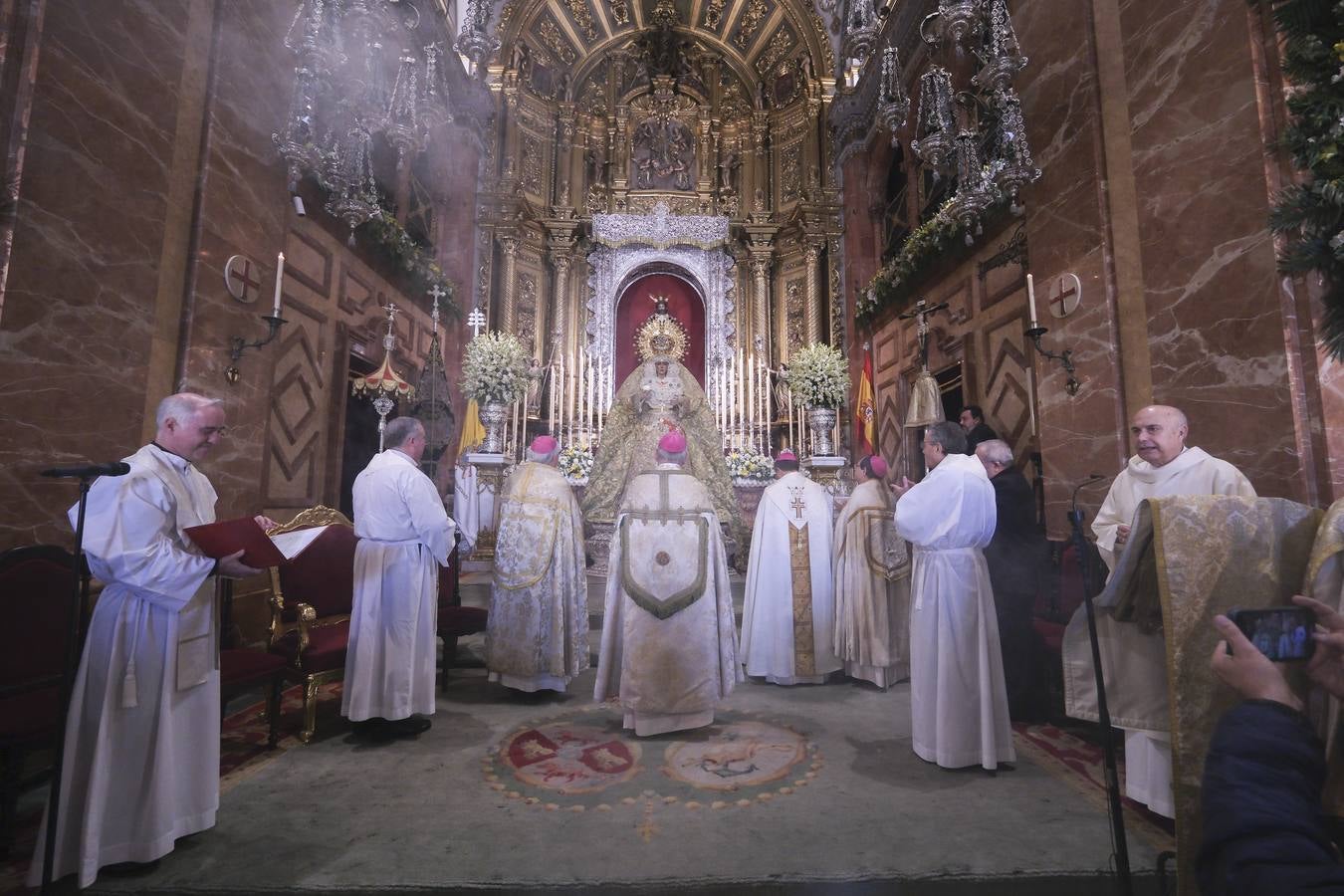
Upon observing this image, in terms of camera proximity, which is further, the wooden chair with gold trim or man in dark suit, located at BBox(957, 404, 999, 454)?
man in dark suit, located at BBox(957, 404, 999, 454)

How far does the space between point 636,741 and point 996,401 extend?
17.1ft

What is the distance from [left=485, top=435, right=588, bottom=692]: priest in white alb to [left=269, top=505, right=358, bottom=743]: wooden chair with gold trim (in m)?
1.04

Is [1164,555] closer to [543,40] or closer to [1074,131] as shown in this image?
[1074,131]

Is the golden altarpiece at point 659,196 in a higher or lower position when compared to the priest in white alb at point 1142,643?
higher

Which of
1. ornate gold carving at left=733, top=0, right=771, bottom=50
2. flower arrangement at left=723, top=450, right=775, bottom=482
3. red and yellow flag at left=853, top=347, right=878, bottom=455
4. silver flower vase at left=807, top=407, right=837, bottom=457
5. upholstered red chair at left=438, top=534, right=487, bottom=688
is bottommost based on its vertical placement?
upholstered red chair at left=438, top=534, right=487, bottom=688

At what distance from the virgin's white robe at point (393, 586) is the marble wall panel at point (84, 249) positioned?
158cm

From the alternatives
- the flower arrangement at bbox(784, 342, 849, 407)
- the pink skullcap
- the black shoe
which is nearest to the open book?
the black shoe

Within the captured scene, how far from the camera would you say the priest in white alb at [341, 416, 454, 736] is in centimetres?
388

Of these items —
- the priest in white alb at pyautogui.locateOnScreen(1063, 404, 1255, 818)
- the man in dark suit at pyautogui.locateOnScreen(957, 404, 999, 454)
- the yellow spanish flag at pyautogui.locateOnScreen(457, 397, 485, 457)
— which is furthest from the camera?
the yellow spanish flag at pyautogui.locateOnScreen(457, 397, 485, 457)

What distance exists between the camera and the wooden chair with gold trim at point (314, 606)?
3900 millimetres

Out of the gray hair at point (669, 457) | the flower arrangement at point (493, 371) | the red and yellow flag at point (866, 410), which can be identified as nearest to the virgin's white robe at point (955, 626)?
the gray hair at point (669, 457)

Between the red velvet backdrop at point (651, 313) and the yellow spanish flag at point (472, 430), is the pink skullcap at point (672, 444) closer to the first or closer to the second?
the yellow spanish flag at point (472, 430)

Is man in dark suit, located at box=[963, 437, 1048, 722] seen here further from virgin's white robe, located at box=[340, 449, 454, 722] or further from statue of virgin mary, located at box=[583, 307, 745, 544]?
virgin's white robe, located at box=[340, 449, 454, 722]

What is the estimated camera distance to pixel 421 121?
646cm
